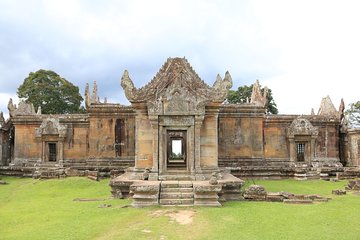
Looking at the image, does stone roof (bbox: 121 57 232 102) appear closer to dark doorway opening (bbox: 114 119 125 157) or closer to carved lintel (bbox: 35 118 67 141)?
dark doorway opening (bbox: 114 119 125 157)

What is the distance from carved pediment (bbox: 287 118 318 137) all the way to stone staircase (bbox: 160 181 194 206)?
40.4 feet

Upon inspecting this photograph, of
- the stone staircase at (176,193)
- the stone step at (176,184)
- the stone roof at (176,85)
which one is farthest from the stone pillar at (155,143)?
the stone step at (176,184)

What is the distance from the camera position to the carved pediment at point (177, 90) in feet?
50.4

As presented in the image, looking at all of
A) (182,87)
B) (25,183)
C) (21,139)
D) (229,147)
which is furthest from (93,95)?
(182,87)

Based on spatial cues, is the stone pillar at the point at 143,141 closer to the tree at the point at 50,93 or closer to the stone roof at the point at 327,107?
the stone roof at the point at 327,107

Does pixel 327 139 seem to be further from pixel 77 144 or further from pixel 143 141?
pixel 77 144

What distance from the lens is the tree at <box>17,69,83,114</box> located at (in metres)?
46.1

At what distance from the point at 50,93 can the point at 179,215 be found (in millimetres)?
39594

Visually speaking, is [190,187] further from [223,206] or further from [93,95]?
[93,95]

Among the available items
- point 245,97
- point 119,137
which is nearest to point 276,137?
point 119,137

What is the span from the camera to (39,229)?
9.75 meters

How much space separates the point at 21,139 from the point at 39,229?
1778 cm

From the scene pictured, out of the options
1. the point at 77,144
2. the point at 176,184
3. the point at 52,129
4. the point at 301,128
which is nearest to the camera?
the point at 176,184

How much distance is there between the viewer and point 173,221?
10.4m
